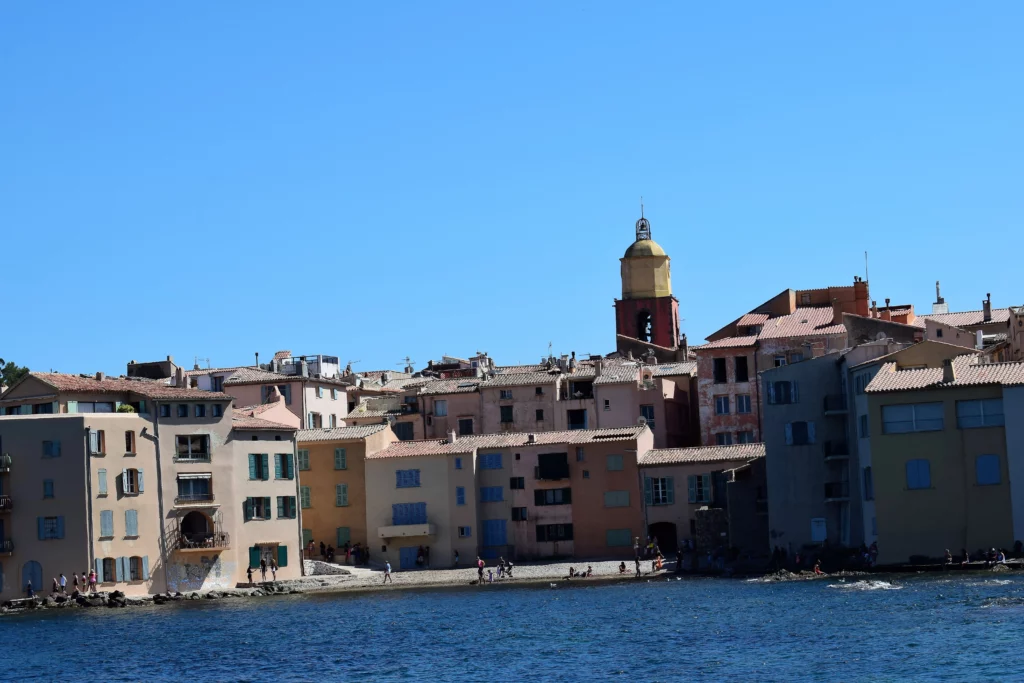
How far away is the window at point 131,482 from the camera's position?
88875mm

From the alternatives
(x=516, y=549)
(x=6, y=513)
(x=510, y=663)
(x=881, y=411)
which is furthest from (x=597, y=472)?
(x=510, y=663)

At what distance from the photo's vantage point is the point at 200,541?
9138cm

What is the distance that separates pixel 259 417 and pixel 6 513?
1767cm

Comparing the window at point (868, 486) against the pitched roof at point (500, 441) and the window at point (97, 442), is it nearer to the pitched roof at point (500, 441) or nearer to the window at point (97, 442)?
the pitched roof at point (500, 441)

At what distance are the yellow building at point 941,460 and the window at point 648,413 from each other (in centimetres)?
2768

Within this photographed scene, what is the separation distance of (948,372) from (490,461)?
30.5m

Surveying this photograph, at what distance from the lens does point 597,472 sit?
98.5 metres

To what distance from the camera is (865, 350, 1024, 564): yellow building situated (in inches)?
3024

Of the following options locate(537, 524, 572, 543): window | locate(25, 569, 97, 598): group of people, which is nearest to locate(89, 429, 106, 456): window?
locate(25, 569, 97, 598): group of people

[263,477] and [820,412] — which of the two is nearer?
[820,412]

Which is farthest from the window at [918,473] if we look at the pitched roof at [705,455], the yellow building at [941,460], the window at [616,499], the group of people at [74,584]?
the group of people at [74,584]

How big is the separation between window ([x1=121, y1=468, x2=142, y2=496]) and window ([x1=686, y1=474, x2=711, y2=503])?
28507 mm

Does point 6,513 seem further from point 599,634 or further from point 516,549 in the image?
point 599,634

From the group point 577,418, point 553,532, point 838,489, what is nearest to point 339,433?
point 553,532
